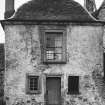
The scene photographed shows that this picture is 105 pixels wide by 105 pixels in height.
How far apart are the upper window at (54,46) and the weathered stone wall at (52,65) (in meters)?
0.38

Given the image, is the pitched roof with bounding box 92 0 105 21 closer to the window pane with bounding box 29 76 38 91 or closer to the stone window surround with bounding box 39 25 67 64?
the stone window surround with bounding box 39 25 67 64

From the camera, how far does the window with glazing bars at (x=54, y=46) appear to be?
69.6 ft

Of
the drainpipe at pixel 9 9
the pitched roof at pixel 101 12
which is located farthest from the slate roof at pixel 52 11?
the pitched roof at pixel 101 12

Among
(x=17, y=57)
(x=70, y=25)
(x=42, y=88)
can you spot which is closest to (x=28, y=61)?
(x=17, y=57)

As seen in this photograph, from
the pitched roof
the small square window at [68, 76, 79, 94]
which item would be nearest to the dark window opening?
the small square window at [68, 76, 79, 94]

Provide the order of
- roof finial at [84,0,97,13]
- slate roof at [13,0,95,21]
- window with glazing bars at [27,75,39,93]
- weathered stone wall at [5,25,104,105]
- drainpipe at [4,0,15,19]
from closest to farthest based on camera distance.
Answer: weathered stone wall at [5,25,104,105], window with glazing bars at [27,75,39,93], slate roof at [13,0,95,21], drainpipe at [4,0,15,19], roof finial at [84,0,97,13]

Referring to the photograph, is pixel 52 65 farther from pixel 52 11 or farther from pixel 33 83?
pixel 52 11

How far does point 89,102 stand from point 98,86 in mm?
1293

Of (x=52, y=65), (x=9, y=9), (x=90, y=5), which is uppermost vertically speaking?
(x=90, y=5)

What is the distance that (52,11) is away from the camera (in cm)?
2200

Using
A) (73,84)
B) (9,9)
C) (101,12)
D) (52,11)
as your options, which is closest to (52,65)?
(73,84)

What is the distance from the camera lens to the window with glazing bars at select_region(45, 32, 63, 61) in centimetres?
2122

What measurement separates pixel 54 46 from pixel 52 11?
2.67 meters

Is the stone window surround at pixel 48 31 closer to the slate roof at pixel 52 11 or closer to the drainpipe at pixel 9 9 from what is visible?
the slate roof at pixel 52 11
